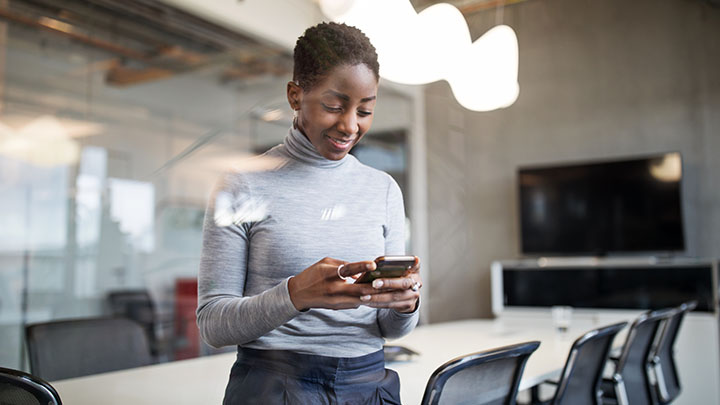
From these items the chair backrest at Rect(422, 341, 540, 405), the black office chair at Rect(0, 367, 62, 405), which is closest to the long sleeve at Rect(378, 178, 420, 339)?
the chair backrest at Rect(422, 341, 540, 405)

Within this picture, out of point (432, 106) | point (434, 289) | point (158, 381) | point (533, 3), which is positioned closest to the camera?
point (158, 381)

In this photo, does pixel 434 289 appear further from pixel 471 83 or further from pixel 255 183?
pixel 255 183

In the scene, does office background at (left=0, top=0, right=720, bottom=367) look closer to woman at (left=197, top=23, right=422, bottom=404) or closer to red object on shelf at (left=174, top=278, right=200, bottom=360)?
red object on shelf at (left=174, top=278, right=200, bottom=360)

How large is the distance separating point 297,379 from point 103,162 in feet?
9.62

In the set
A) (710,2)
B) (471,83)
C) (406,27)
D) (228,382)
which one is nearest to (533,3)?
(471,83)

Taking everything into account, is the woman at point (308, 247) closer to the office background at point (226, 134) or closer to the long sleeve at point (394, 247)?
the long sleeve at point (394, 247)

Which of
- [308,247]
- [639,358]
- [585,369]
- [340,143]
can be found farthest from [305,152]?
[639,358]

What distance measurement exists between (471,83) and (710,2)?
2.00 metres

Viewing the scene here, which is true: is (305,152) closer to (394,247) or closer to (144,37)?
(394,247)

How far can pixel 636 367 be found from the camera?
8.39ft

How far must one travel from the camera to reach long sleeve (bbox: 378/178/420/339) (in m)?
1.11

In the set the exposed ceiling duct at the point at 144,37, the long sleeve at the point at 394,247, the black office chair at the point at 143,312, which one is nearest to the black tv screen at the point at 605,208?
the exposed ceiling duct at the point at 144,37

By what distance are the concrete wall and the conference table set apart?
277 mm

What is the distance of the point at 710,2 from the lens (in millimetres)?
3480
